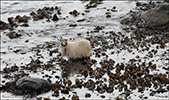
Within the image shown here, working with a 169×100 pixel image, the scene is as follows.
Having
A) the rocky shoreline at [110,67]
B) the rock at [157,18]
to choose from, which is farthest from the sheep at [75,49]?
the rock at [157,18]

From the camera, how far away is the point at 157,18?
16188 mm

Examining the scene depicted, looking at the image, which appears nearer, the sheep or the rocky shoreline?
the rocky shoreline

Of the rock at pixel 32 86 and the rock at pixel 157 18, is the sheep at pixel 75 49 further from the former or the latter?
the rock at pixel 157 18

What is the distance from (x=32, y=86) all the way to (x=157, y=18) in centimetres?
1137

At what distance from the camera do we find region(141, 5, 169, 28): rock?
1596 centimetres

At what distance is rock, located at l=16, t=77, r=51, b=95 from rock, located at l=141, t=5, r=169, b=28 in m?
10.3

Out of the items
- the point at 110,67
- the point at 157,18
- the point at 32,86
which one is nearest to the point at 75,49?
the point at 110,67

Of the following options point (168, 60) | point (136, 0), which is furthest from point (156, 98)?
point (136, 0)

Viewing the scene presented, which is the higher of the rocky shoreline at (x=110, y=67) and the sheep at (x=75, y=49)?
the sheep at (x=75, y=49)

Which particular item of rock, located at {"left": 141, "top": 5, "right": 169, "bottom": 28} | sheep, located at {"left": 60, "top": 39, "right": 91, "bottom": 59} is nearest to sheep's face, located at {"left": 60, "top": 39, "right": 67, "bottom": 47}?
sheep, located at {"left": 60, "top": 39, "right": 91, "bottom": 59}

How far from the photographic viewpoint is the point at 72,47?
1115cm

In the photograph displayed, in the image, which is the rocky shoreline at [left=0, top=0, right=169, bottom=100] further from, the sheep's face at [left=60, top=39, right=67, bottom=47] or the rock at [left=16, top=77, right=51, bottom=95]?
the sheep's face at [left=60, top=39, right=67, bottom=47]

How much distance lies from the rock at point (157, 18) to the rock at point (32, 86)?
1034cm

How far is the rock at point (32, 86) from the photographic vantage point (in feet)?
28.0
